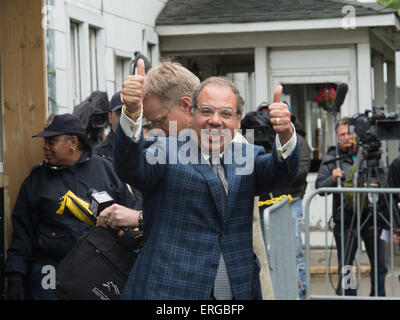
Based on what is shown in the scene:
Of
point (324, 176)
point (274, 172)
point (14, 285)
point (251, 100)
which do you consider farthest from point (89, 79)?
point (251, 100)

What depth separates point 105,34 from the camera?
10.8 meters

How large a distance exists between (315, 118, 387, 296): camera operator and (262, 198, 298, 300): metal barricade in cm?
215

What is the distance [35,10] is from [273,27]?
748cm

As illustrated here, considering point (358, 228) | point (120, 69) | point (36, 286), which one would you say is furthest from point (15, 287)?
point (120, 69)

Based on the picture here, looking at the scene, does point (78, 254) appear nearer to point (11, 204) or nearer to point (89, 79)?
point (11, 204)

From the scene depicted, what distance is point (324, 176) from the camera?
952cm

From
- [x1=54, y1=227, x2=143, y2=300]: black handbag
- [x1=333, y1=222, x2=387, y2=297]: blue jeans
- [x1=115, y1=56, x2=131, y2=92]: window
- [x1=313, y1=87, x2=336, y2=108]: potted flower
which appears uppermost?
[x1=115, y1=56, x2=131, y2=92]: window

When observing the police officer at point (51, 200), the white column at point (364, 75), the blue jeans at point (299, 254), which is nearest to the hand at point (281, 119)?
the police officer at point (51, 200)

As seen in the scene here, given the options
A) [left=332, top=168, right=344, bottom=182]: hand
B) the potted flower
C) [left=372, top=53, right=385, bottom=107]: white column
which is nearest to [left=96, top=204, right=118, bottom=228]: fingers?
[left=332, top=168, right=344, bottom=182]: hand

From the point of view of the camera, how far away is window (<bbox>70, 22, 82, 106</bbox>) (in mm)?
9786

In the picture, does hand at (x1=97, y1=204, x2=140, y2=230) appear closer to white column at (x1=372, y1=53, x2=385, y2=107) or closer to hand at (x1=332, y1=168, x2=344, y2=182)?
hand at (x1=332, y1=168, x2=344, y2=182)

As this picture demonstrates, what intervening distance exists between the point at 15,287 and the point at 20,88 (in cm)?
149

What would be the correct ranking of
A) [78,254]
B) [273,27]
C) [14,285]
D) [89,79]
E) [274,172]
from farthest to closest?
[273,27]
[89,79]
[14,285]
[78,254]
[274,172]

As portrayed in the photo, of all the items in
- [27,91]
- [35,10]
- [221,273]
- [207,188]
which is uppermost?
[35,10]
